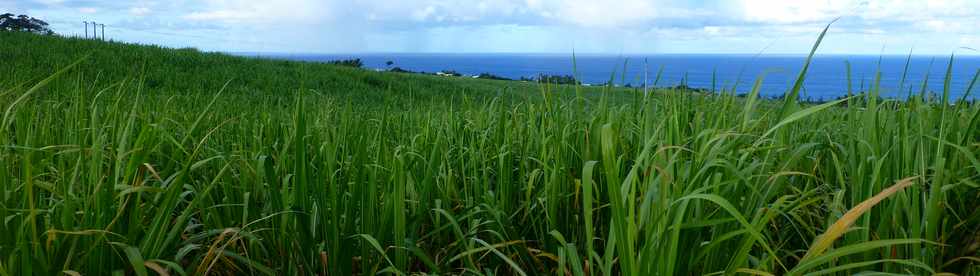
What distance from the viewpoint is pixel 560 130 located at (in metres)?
2.40

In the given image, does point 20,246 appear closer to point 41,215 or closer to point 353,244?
point 41,215

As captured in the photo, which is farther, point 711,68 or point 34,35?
point 34,35

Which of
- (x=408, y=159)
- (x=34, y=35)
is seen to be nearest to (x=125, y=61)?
(x=34, y=35)

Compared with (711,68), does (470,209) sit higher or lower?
lower

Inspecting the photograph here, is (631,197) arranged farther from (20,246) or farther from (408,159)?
(20,246)

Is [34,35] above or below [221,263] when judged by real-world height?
above

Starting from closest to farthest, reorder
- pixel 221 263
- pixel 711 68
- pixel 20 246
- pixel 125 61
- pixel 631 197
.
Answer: pixel 631 197 < pixel 20 246 < pixel 221 263 < pixel 711 68 < pixel 125 61

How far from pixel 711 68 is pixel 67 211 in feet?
7.32

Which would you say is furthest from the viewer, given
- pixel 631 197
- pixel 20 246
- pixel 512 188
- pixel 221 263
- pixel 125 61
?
pixel 125 61

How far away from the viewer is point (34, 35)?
14391 mm

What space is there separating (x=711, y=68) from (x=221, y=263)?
1.92 meters

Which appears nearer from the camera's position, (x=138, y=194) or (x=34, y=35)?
(x=138, y=194)

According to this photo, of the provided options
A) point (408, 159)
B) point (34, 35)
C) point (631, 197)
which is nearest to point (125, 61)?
point (34, 35)

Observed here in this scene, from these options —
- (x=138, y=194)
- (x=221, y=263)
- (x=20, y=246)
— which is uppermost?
(x=138, y=194)
